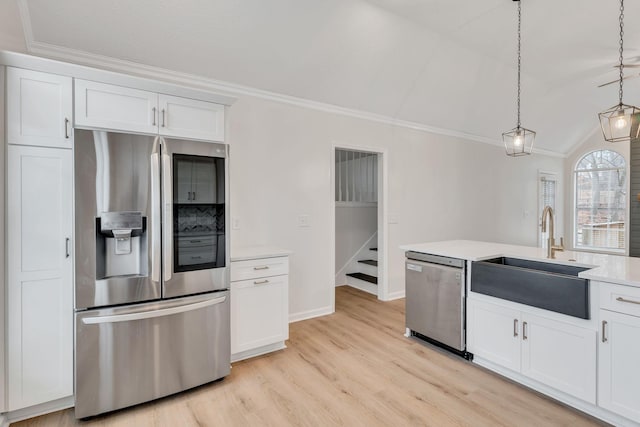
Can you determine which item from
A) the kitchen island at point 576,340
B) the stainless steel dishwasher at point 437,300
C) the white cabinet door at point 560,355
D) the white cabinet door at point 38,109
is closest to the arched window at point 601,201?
the kitchen island at point 576,340

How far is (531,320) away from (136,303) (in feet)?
9.15

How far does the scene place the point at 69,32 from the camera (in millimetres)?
2529

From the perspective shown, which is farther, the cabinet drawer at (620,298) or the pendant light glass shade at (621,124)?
the pendant light glass shade at (621,124)

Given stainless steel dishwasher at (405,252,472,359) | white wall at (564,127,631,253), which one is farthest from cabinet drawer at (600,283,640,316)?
white wall at (564,127,631,253)

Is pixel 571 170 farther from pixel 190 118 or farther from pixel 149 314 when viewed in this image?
pixel 149 314

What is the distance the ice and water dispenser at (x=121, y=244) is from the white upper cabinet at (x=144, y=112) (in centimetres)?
62

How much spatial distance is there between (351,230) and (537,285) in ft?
11.3

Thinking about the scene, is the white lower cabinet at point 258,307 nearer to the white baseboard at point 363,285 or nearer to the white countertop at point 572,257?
A: the white countertop at point 572,257

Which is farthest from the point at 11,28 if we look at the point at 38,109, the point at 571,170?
the point at 571,170

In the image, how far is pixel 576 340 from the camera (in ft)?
6.88

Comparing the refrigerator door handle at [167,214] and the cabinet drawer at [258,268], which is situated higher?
the refrigerator door handle at [167,214]

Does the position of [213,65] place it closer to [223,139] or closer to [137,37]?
[137,37]

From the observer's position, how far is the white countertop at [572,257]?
6.46 feet

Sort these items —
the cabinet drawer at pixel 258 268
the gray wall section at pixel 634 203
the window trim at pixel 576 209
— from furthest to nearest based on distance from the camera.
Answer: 1. the window trim at pixel 576 209
2. the gray wall section at pixel 634 203
3. the cabinet drawer at pixel 258 268
